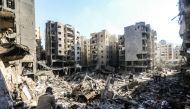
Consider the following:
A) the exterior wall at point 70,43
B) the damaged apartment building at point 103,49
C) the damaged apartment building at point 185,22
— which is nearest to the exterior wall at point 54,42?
the exterior wall at point 70,43

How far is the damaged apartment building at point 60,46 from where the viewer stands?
60.3m

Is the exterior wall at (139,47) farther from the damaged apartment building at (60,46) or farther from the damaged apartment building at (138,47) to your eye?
the damaged apartment building at (60,46)

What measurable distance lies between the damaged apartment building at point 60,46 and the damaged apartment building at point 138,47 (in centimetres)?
1524

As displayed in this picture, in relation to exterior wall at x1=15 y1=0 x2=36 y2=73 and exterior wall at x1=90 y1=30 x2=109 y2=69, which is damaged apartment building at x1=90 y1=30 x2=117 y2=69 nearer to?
exterior wall at x1=90 y1=30 x2=109 y2=69

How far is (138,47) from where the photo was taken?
205 feet

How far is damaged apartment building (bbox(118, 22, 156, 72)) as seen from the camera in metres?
61.7

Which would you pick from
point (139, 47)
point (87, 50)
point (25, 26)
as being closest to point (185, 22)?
point (25, 26)

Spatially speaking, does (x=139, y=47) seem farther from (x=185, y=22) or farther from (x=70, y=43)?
(x=185, y=22)

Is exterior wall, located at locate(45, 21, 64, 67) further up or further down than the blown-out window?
further down

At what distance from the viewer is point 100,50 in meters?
71.7

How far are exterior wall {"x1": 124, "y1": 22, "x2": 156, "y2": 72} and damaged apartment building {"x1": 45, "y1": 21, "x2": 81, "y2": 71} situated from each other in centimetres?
1555

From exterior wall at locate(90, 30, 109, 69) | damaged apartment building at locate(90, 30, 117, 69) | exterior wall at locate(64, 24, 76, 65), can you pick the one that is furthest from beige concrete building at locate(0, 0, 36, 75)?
damaged apartment building at locate(90, 30, 117, 69)

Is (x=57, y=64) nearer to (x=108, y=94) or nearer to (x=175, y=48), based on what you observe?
(x=108, y=94)

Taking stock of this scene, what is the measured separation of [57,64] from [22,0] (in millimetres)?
27404
